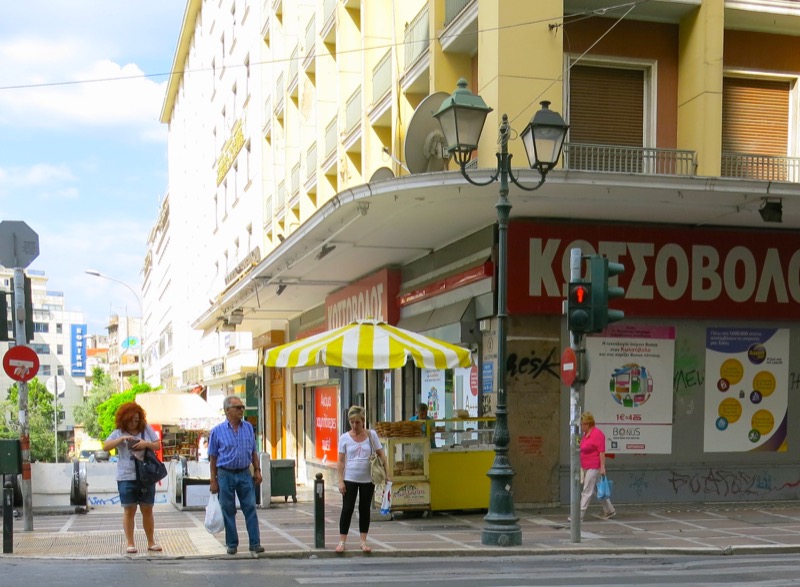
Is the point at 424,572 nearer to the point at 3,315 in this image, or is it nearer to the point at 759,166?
the point at 3,315

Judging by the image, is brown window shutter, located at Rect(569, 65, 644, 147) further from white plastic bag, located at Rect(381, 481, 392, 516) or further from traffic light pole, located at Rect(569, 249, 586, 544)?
white plastic bag, located at Rect(381, 481, 392, 516)

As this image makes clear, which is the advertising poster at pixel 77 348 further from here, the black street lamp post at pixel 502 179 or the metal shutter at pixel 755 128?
the black street lamp post at pixel 502 179

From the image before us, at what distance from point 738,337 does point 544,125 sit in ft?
22.5

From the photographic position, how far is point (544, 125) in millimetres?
11789

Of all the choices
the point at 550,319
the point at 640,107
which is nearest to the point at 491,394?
the point at 550,319

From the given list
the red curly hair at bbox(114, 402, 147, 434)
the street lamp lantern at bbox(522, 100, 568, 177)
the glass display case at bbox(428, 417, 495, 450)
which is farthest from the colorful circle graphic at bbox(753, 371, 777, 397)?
the red curly hair at bbox(114, 402, 147, 434)

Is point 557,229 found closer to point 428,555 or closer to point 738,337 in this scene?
point 738,337

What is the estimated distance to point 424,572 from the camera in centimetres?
995

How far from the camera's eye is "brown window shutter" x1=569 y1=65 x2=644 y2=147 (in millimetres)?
16219

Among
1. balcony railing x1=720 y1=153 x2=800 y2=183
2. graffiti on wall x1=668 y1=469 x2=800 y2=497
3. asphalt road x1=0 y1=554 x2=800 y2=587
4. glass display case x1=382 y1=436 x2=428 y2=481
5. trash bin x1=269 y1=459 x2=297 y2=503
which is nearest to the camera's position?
asphalt road x1=0 y1=554 x2=800 y2=587

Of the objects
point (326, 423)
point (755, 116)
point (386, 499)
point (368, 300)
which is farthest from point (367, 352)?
point (326, 423)

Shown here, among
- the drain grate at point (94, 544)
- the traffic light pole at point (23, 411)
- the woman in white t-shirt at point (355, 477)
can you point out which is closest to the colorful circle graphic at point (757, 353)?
the woman in white t-shirt at point (355, 477)

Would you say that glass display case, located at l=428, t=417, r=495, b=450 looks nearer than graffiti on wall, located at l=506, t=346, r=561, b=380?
Yes

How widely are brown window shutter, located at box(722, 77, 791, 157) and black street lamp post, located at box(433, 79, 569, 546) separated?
5.83m
